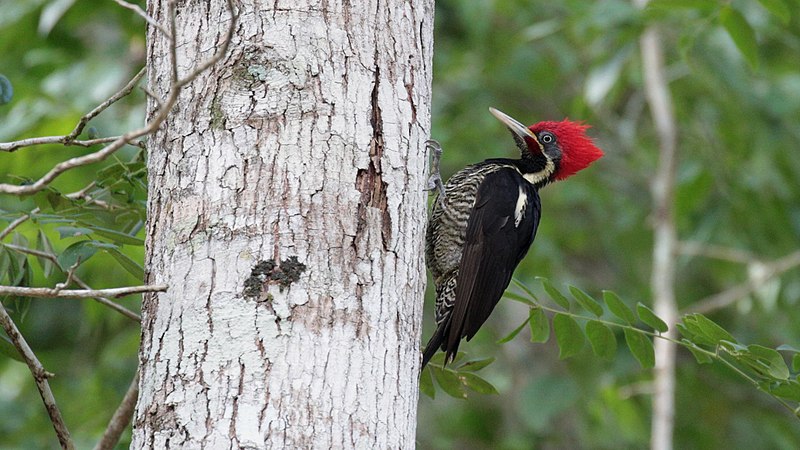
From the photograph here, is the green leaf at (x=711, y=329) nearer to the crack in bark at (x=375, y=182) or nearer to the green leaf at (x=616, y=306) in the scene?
the green leaf at (x=616, y=306)

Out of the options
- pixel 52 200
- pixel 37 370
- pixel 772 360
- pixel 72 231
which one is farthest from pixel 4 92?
pixel 772 360


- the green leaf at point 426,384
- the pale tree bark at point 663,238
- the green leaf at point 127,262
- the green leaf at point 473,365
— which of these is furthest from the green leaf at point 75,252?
the pale tree bark at point 663,238

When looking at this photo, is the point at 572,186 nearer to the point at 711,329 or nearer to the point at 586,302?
the point at 586,302

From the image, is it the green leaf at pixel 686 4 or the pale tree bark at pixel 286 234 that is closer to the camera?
the pale tree bark at pixel 286 234

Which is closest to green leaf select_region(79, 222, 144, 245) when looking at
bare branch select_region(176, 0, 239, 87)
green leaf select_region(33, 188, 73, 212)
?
green leaf select_region(33, 188, 73, 212)

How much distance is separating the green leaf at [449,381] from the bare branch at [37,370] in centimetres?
115

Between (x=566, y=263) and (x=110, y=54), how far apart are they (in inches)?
149

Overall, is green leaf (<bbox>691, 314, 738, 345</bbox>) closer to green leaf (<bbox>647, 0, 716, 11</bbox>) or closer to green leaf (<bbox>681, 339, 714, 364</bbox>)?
green leaf (<bbox>681, 339, 714, 364</bbox>)

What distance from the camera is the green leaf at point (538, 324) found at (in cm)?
293

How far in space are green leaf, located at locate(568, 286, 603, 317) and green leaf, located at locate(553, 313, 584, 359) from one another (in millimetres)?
77

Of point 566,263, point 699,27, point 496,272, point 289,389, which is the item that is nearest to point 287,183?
point 289,389

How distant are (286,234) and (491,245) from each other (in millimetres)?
1872

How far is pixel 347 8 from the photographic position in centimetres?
230

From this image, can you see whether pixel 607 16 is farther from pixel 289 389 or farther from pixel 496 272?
pixel 289 389
